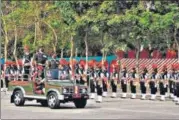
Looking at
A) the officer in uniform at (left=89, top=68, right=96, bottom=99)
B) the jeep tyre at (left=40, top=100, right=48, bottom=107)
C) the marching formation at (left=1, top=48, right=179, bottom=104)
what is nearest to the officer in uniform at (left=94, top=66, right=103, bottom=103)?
the marching formation at (left=1, top=48, right=179, bottom=104)

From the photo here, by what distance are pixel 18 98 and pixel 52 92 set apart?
2068 millimetres

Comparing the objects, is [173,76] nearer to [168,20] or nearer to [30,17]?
[168,20]

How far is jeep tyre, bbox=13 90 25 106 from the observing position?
78.4 ft

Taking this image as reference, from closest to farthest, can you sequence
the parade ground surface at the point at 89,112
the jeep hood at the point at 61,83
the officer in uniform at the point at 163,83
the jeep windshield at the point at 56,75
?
the parade ground surface at the point at 89,112
the jeep hood at the point at 61,83
the jeep windshield at the point at 56,75
the officer in uniform at the point at 163,83

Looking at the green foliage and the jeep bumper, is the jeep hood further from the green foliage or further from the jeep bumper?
the green foliage

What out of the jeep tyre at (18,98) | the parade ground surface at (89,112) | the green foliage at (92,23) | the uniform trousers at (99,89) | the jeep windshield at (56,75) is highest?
the green foliage at (92,23)

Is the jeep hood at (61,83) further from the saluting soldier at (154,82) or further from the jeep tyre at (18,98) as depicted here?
the saluting soldier at (154,82)

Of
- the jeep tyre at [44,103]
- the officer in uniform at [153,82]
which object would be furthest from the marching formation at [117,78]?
the jeep tyre at [44,103]

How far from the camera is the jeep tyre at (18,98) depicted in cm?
2389

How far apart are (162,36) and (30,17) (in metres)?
11.1

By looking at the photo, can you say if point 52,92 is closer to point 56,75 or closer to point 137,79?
point 56,75

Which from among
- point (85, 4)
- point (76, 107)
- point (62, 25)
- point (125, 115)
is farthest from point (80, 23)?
point (125, 115)

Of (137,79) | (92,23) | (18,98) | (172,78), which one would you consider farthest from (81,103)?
(92,23)

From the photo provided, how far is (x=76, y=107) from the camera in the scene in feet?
77.5
